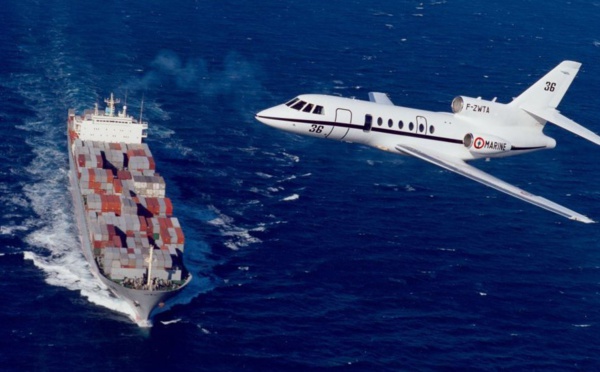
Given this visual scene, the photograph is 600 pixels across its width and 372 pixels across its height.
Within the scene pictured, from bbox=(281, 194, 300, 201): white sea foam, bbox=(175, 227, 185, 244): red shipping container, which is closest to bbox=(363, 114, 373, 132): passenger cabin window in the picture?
bbox=(175, 227, 185, 244): red shipping container

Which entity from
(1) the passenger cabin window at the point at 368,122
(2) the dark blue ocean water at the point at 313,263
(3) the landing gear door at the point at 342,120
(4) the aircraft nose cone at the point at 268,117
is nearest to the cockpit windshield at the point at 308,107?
(3) the landing gear door at the point at 342,120

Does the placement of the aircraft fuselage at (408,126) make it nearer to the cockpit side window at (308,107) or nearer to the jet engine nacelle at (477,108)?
the jet engine nacelle at (477,108)

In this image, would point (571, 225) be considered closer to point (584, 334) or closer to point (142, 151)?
point (584, 334)

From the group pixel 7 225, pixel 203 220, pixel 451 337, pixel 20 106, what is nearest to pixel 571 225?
pixel 451 337

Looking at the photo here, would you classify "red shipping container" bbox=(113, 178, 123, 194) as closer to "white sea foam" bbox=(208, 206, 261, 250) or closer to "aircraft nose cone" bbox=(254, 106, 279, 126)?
"white sea foam" bbox=(208, 206, 261, 250)

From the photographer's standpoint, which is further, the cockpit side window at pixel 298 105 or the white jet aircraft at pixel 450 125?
the cockpit side window at pixel 298 105

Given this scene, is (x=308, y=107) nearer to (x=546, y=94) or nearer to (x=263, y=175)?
(x=546, y=94)

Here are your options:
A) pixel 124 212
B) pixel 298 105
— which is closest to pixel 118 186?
pixel 124 212
